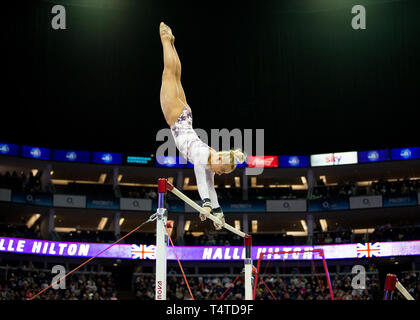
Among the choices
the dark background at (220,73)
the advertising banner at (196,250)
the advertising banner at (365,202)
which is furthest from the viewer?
the advertising banner at (365,202)

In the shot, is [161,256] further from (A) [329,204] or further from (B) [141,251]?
(A) [329,204]

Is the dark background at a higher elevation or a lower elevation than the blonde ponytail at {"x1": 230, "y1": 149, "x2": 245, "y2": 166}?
higher

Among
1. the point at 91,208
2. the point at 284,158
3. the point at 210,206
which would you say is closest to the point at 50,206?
the point at 91,208

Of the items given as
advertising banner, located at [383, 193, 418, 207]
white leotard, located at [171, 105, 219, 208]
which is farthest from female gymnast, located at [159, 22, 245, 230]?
advertising banner, located at [383, 193, 418, 207]

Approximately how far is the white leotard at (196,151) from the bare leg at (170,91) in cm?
11

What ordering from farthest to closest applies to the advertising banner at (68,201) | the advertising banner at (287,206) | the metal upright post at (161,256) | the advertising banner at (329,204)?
the advertising banner at (287,206) < the advertising banner at (329,204) < the advertising banner at (68,201) < the metal upright post at (161,256)

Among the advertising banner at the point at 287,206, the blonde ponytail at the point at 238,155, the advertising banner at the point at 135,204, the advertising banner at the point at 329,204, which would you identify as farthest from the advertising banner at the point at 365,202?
the blonde ponytail at the point at 238,155

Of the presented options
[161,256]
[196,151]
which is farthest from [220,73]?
[161,256]

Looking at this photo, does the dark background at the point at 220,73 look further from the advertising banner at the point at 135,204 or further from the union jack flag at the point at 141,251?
the union jack flag at the point at 141,251

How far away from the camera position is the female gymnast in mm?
8352

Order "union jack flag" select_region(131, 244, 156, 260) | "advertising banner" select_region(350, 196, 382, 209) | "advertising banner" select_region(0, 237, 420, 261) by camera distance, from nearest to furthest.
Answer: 1. "advertising banner" select_region(0, 237, 420, 261)
2. "union jack flag" select_region(131, 244, 156, 260)
3. "advertising banner" select_region(350, 196, 382, 209)

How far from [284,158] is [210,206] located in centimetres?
2915

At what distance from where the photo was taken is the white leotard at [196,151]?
27.2 ft

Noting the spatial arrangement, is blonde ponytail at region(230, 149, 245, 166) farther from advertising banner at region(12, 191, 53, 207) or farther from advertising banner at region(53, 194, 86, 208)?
advertising banner at region(12, 191, 53, 207)
